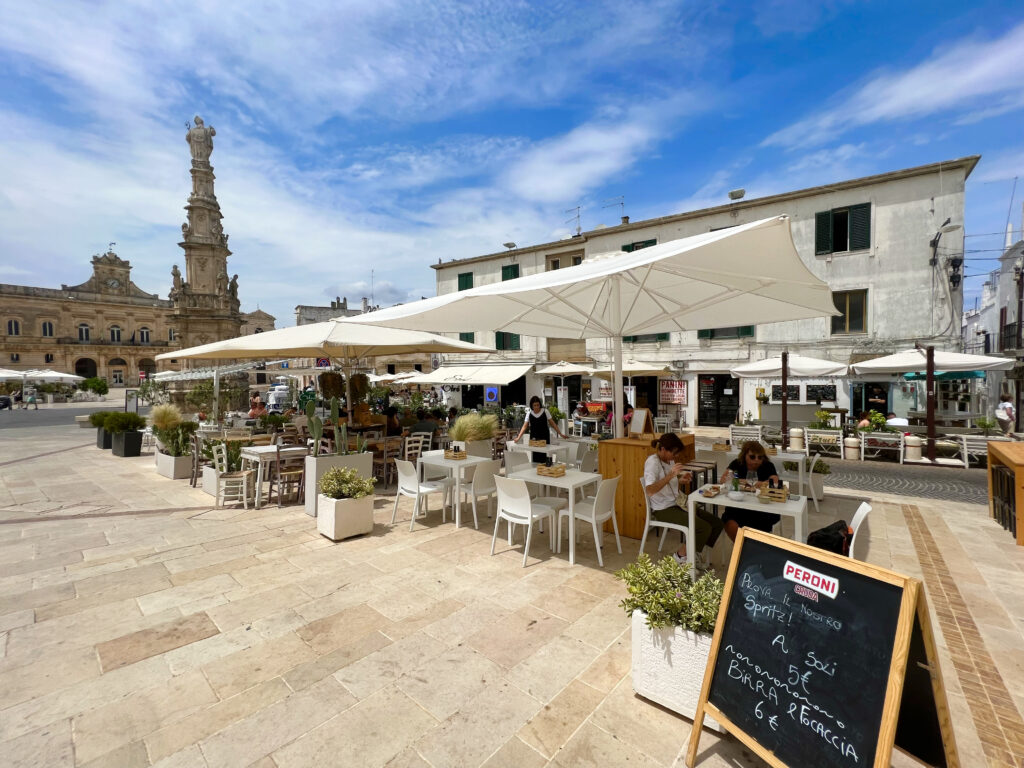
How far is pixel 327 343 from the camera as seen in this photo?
6727mm

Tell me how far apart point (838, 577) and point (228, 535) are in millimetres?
5903

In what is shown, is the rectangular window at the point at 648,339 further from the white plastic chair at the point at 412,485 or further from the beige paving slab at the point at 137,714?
the beige paving slab at the point at 137,714

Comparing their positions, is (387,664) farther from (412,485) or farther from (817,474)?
(817,474)

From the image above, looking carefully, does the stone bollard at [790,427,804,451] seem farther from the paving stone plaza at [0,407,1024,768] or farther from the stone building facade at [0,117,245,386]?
the stone building facade at [0,117,245,386]

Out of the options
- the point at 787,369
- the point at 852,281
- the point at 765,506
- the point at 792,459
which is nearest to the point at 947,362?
the point at 787,369

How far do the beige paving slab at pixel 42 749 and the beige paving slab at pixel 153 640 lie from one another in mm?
525

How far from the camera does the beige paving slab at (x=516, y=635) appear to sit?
299 cm

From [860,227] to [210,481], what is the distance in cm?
1916

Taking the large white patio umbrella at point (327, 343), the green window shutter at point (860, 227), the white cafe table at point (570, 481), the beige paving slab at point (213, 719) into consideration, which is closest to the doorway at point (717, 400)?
the green window shutter at point (860, 227)

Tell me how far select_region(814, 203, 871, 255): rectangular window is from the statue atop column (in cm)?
3173

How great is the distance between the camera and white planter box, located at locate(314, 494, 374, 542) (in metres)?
5.17

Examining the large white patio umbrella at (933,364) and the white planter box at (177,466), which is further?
the large white patio umbrella at (933,364)

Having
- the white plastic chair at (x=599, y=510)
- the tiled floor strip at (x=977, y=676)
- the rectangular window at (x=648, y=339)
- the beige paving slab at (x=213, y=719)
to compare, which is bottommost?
the beige paving slab at (x=213, y=719)

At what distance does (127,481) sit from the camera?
8492 mm
